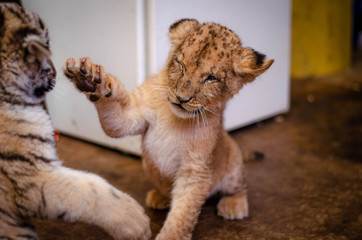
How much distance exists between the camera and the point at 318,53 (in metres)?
6.18

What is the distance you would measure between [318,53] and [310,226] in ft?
15.5

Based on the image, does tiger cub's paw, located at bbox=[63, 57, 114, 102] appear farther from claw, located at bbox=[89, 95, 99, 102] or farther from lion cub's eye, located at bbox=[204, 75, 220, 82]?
lion cub's eye, located at bbox=[204, 75, 220, 82]

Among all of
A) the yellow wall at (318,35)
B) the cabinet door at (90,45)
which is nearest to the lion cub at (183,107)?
the cabinet door at (90,45)

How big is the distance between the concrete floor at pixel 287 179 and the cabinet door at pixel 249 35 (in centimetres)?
23

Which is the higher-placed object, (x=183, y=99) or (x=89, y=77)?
(x=89, y=77)

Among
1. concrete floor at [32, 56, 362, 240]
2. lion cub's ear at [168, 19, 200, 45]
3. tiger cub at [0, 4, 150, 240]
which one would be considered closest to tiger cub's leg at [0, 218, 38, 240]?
tiger cub at [0, 4, 150, 240]

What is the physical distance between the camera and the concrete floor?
1.96m

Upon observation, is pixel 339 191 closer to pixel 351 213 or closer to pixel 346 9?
pixel 351 213

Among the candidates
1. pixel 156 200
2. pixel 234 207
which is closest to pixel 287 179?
pixel 234 207

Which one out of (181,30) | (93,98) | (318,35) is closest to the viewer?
(93,98)

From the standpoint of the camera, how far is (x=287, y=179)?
2588mm

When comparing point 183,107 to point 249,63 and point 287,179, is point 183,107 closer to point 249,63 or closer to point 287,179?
point 249,63

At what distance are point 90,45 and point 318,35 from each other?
4.89 meters

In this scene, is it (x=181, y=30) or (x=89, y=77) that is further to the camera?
(x=181, y=30)
